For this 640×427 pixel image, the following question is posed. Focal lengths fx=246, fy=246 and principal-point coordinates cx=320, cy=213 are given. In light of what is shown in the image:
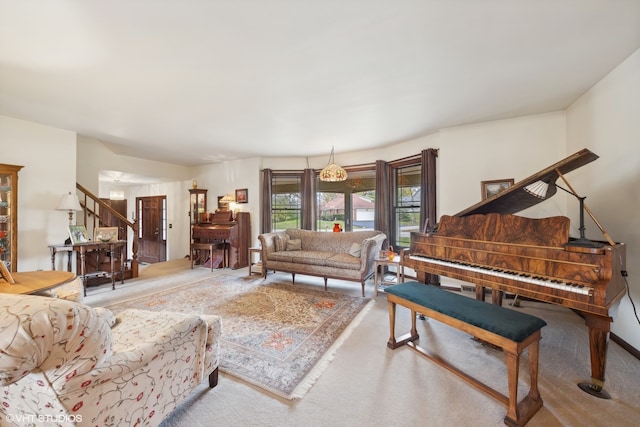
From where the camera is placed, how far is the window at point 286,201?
5926mm

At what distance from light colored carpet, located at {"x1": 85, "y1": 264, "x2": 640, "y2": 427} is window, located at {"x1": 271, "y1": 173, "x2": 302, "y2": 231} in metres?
3.89

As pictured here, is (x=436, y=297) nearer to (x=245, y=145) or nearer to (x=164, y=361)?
(x=164, y=361)

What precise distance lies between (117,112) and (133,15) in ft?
7.08

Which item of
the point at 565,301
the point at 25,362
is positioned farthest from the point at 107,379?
the point at 565,301

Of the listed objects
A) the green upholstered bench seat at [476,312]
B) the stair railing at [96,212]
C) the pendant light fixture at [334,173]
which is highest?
the pendant light fixture at [334,173]

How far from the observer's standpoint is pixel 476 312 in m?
1.76

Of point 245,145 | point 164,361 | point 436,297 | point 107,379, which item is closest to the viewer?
point 107,379

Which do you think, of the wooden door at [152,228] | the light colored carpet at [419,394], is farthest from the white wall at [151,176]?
the light colored carpet at [419,394]

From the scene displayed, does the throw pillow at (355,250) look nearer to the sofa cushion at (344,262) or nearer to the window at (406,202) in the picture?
the sofa cushion at (344,262)

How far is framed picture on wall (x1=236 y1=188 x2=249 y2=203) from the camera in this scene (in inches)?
237

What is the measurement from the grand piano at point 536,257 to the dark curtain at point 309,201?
3.17 metres

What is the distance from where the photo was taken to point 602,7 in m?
1.66

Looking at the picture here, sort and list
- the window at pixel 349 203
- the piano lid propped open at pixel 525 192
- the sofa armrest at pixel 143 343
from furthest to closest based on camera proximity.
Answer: the window at pixel 349 203, the piano lid propped open at pixel 525 192, the sofa armrest at pixel 143 343

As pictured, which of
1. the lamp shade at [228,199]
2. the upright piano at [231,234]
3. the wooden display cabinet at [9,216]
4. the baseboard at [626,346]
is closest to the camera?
the baseboard at [626,346]
